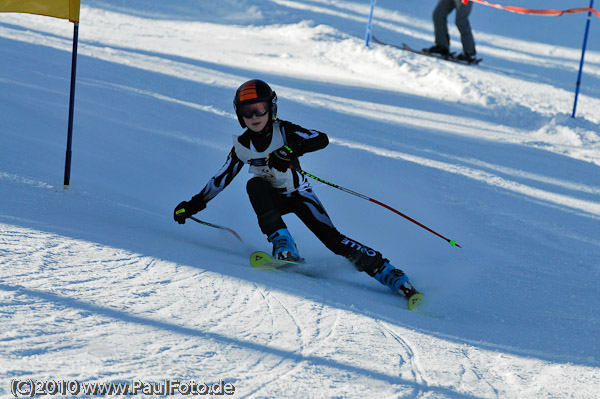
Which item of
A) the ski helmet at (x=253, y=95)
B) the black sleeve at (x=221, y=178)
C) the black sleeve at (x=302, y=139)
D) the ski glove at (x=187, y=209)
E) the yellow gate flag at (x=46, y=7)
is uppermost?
the yellow gate flag at (x=46, y=7)

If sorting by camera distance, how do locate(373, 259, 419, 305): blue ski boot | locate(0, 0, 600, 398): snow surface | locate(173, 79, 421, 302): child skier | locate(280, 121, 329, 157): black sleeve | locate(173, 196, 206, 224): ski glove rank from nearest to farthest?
locate(0, 0, 600, 398): snow surface → locate(373, 259, 419, 305): blue ski boot → locate(173, 79, 421, 302): child skier → locate(280, 121, 329, 157): black sleeve → locate(173, 196, 206, 224): ski glove

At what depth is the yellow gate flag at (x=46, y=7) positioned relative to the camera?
13.4ft

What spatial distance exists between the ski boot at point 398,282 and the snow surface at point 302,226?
80 millimetres

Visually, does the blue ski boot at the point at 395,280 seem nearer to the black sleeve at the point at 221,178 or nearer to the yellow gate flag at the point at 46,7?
the black sleeve at the point at 221,178

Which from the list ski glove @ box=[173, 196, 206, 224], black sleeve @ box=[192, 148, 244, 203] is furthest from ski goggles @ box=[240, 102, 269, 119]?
ski glove @ box=[173, 196, 206, 224]

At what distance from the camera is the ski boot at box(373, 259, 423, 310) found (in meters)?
3.64

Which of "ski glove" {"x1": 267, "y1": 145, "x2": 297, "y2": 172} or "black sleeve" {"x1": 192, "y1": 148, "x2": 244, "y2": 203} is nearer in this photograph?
"ski glove" {"x1": 267, "y1": 145, "x2": 297, "y2": 172}

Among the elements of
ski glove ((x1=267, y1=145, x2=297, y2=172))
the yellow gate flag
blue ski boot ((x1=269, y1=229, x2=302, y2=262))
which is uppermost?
the yellow gate flag

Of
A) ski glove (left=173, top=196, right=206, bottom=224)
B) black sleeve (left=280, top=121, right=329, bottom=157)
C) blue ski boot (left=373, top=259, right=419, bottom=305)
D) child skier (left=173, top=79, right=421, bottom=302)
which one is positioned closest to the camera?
blue ski boot (left=373, top=259, right=419, bottom=305)

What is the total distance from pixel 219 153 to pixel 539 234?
2.99m

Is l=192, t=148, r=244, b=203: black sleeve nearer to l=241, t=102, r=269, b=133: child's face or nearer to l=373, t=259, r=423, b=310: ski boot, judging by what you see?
l=241, t=102, r=269, b=133: child's face

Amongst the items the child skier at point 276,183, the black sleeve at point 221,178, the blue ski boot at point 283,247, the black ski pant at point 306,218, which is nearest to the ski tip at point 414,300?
the child skier at point 276,183

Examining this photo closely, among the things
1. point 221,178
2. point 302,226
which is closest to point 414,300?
point 221,178

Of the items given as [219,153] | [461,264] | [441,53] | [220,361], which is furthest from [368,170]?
[441,53]
